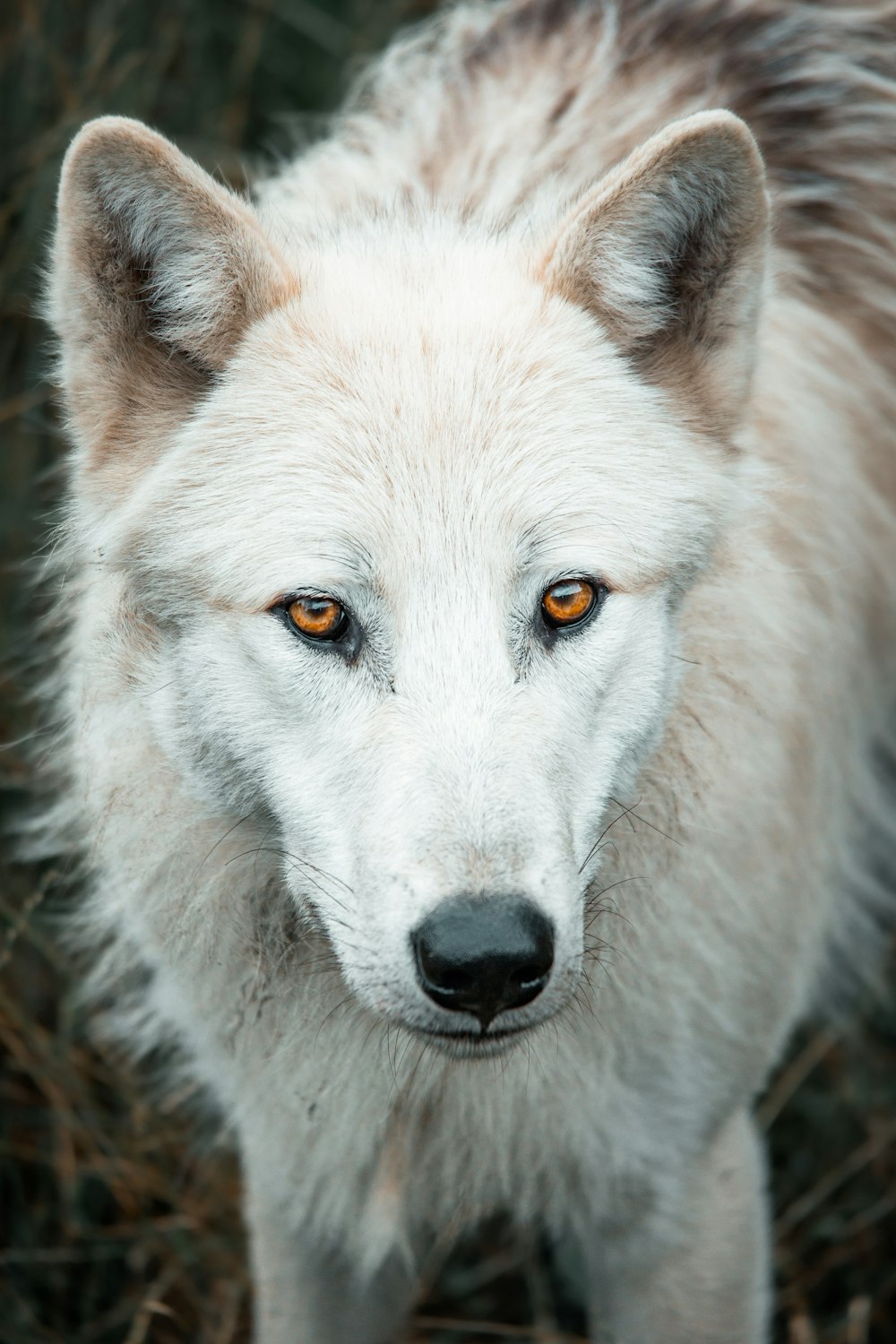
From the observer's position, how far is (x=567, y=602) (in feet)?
6.97

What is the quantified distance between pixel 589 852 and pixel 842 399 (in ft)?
5.07

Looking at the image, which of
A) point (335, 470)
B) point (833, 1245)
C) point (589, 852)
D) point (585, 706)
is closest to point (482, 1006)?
point (589, 852)

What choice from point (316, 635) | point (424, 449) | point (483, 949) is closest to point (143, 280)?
point (424, 449)

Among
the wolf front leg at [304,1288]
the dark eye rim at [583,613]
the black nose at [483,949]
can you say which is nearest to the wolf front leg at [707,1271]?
the wolf front leg at [304,1288]

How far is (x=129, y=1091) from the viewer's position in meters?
3.68

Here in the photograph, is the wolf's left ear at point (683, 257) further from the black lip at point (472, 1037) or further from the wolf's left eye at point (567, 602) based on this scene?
the black lip at point (472, 1037)

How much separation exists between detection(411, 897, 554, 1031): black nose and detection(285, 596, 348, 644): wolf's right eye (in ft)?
1.57

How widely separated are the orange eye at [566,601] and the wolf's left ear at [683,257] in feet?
1.53

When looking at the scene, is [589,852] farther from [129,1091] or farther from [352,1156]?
[129,1091]

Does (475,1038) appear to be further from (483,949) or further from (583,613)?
(583,613)

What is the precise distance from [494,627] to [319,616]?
270 millimetres

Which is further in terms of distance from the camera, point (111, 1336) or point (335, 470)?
point (111, 1336)

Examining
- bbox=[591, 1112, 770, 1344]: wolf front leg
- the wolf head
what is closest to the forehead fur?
the wolf head

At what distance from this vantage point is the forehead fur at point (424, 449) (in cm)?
207
